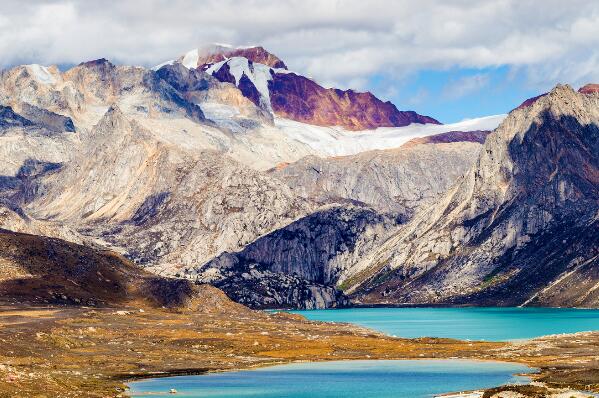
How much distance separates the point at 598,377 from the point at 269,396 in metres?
52.0

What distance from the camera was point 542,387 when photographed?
181250mm

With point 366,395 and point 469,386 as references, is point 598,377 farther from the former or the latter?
point 366,395

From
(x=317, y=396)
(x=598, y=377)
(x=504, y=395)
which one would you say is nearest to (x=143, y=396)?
(x=317, y=396)

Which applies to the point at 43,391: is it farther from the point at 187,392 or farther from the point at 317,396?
the point at 317,396

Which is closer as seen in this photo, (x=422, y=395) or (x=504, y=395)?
(x=504, y=395)

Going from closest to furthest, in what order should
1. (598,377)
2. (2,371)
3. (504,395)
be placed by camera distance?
(504,395) < (2,371) < (598,377)

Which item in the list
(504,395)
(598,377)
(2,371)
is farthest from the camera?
(598,377)

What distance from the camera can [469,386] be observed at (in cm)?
19688

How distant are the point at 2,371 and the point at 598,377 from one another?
91.3m

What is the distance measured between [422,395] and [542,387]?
17.7 meters

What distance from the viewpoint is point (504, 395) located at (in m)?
Answer: 168

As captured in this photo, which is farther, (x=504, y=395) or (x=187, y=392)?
(x=187, y=392)

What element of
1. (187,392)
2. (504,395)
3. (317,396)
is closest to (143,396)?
(187,392)

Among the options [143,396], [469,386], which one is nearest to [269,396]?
[143,396]
